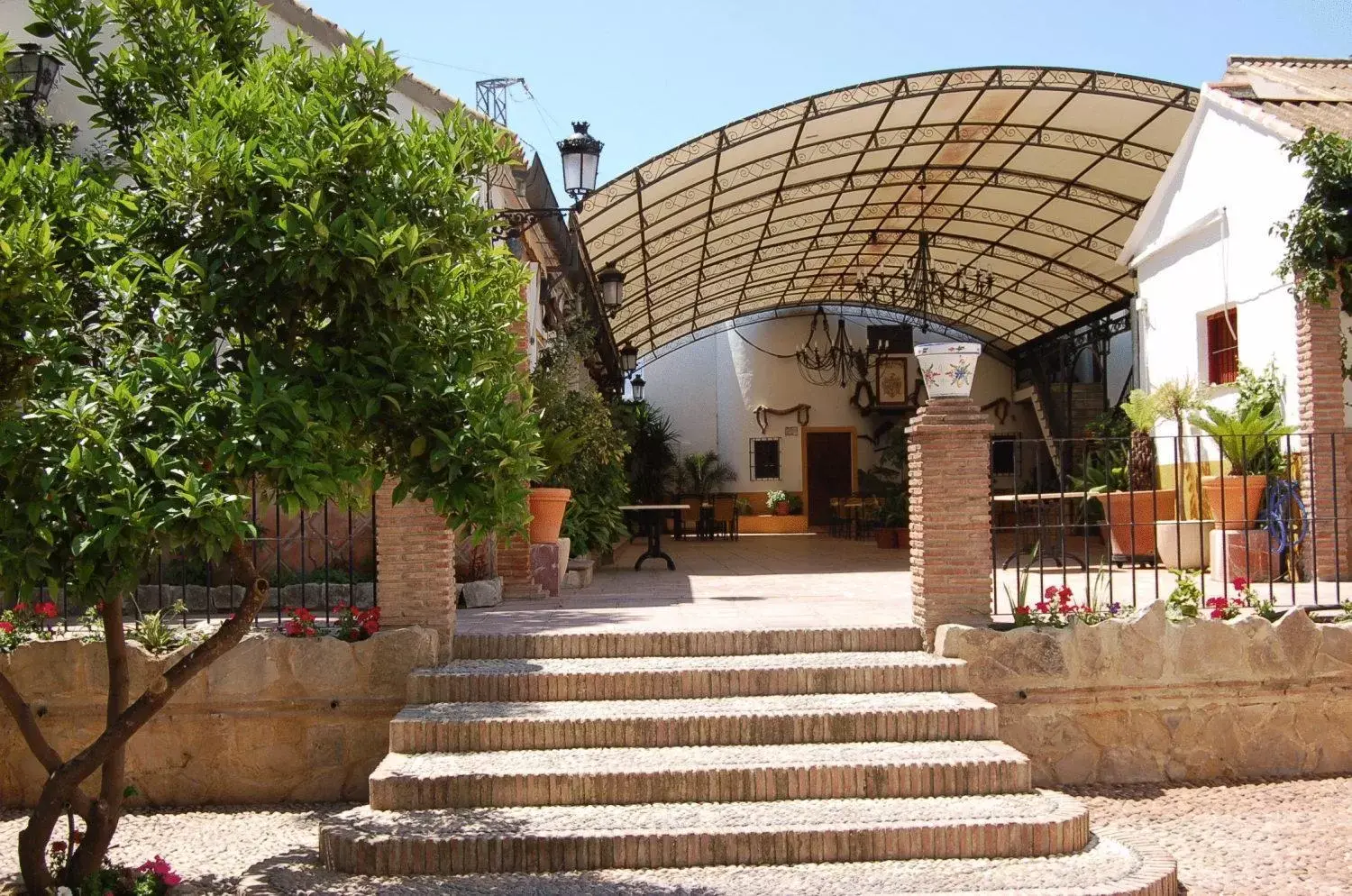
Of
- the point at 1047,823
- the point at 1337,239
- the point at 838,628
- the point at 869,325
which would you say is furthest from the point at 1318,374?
the point at 869,325

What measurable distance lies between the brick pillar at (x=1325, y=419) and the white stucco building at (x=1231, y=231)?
1.50ft

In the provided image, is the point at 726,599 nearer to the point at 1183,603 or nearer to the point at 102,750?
the point at 1183,603

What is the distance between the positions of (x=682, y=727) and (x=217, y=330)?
3.01m

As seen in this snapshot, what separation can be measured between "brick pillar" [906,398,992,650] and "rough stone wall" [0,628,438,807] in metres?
2.95

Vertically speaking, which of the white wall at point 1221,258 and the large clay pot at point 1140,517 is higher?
the white wall at point 1221,258

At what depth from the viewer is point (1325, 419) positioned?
374 inches

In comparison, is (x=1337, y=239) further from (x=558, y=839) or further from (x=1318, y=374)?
(x=558, y=839)

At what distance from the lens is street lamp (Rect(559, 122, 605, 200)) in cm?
1052

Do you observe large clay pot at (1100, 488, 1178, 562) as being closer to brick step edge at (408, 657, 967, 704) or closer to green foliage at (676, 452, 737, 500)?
brick step edge at (408, 657, 967, 704)

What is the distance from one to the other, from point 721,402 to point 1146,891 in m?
23.2

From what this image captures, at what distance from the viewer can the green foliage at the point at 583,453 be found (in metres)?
11.8

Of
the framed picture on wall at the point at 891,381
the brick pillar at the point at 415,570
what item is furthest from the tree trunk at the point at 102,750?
the framed picture on wall at the point at 891,381

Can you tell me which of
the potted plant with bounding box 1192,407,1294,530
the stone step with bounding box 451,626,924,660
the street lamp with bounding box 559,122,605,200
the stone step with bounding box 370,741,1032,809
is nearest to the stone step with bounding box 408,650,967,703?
the stone step with bounding box 451,626,924,660

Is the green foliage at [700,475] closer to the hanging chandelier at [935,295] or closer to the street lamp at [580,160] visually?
the hanging chandelier at [935,295]
